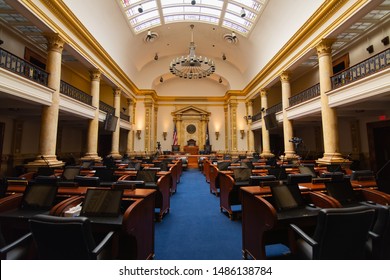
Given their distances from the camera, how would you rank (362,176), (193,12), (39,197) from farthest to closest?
(193,12)
(362,176)
(39,197)

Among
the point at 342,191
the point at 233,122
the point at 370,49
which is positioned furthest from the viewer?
the point at 233,122

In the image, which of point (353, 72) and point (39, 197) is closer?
point (39, 197)

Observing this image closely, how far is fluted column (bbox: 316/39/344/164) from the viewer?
6.42 metres

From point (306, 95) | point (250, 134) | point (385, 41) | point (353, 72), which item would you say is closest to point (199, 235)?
point (353, 72)

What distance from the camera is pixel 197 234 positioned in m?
3.11

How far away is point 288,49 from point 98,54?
9.19m

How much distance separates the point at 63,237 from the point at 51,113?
6.25m

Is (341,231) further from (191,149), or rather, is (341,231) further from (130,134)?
(191,149)

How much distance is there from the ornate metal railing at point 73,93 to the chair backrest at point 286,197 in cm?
817

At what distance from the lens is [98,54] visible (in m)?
8.90

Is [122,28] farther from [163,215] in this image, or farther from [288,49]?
[163,215]

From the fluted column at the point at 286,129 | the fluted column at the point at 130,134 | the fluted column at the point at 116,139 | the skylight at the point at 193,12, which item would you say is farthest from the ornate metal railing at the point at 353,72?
the fluted column at the point at 130,134

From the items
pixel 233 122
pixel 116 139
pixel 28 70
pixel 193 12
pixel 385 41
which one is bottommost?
pixel 116 139

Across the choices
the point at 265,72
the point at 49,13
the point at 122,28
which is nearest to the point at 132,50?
the point at 122,28
